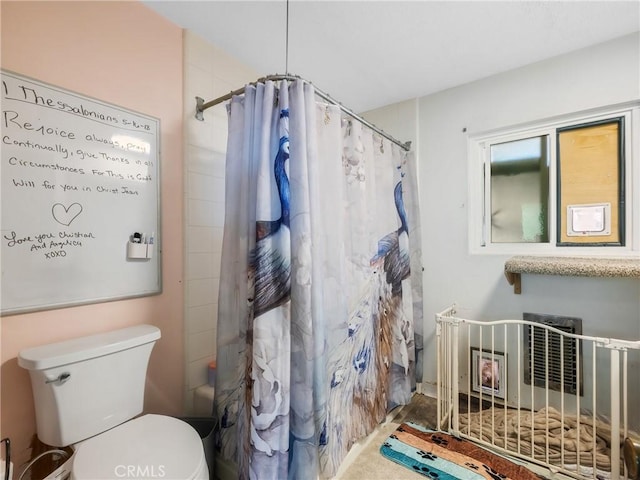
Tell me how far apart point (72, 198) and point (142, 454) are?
104 centimetres

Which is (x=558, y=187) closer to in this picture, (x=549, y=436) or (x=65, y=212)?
(x=549, y=436)

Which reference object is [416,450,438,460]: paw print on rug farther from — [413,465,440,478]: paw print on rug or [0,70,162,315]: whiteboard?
[0,70,162,315]: whiteboard

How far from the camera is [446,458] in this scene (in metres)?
Answer: 1.52

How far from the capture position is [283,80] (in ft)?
3.97

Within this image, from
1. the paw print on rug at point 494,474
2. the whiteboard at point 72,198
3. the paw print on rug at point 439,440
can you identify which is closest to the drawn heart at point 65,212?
the whiteboard at point 72,198

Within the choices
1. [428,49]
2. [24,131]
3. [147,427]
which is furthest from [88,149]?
[428,49]

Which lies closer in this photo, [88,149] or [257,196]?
[257,196]

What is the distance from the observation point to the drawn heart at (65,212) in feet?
3.84

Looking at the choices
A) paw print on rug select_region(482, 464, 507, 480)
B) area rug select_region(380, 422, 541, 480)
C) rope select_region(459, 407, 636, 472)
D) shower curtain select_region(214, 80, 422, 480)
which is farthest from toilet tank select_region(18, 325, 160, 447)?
rope select_region(459, 407, 636, 472)

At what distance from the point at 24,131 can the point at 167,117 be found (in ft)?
1.96

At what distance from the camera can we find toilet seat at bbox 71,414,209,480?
2.96 ft

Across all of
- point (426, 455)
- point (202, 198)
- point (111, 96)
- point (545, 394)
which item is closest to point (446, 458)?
point (426, 455)

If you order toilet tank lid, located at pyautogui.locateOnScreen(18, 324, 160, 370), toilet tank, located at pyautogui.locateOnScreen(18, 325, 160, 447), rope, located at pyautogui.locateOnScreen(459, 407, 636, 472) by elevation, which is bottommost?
rope, located at pyautogui.locateOnScreen(459, 407, 636, 472)

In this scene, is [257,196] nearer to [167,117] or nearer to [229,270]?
[229,270]
